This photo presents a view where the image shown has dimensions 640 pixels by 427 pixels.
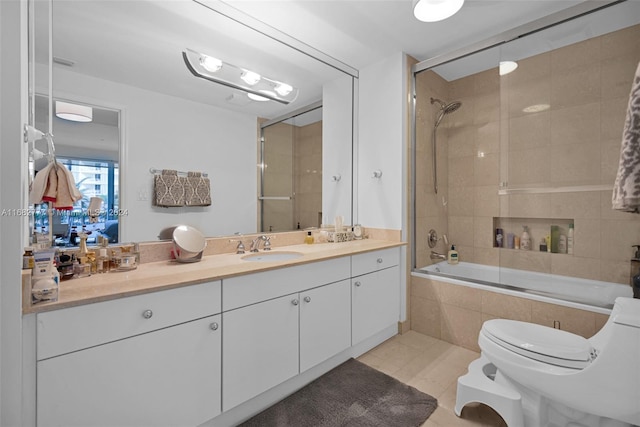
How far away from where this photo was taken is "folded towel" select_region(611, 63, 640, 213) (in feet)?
2.63

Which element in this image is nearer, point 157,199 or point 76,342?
point 76,342

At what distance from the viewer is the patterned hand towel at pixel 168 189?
1.62 m

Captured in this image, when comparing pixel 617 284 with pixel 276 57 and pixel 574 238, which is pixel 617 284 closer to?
pixel 574 238

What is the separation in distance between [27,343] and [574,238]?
287 cm

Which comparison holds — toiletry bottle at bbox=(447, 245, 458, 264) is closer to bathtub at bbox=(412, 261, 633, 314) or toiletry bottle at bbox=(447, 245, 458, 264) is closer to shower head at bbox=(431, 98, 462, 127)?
bathtub at bbox=(412, 261, 633, 314)

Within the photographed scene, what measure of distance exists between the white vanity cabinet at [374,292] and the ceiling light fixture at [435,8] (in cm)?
152

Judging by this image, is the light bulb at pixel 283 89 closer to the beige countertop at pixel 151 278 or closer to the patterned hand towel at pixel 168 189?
the patterned hand towel at pixel 168 189

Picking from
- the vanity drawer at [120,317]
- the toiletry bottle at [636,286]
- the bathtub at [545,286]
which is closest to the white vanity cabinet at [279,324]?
the vanity drawer at [120,317]

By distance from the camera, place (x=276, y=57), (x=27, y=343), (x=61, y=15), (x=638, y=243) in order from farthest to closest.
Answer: (x=276, y=57) < (x=638, y=243) < (x=61, y=15) < (x=27, y=343)

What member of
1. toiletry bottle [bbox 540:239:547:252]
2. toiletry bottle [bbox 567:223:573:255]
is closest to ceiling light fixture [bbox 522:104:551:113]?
toiletry bottle [bbox 567:223:573:255]

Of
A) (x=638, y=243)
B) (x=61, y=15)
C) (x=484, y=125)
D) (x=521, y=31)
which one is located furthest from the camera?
(x=484, y=125)

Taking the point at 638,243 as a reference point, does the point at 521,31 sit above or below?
above

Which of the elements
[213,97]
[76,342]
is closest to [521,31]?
[213,97]

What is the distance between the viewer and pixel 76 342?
3.22 feet
